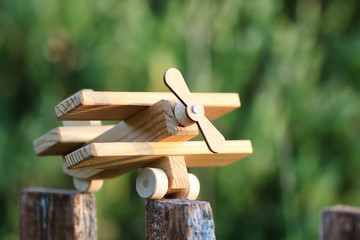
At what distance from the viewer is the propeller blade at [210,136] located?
1095 mm

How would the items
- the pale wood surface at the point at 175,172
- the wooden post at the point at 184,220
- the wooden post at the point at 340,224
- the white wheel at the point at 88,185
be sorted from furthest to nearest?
the wooden post at the point at 340,224 < the white wheel at the point at 88,185 < the pale wood surface at the point at 175,172 < the wooden post at the point at 184,220

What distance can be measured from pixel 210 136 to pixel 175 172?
0.12 m

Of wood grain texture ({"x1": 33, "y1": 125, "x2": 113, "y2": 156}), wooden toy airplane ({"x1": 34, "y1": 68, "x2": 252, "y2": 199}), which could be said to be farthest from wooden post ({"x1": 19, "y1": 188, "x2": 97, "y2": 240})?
wooden toy airplane ({"x1": 34, "y1": 68, "x2": 252, "y2": 199})

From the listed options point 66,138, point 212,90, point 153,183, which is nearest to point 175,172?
point 153,183

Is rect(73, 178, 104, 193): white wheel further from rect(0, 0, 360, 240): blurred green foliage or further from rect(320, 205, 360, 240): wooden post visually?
rect(0, 0, 360, 240): blurred green foliage

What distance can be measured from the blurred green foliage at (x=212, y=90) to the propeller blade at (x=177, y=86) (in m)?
2.17

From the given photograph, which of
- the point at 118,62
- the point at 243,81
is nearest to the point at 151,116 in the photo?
the point at 118,62

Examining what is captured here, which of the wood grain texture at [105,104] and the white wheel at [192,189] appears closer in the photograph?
the wood grain texture at [105,104]

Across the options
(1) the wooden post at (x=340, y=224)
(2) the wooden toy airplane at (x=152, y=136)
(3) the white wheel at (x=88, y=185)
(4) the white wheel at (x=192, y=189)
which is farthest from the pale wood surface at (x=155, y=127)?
(1) the wooden post at (x=340, y=224)

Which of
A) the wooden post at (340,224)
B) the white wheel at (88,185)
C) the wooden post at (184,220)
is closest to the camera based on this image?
the wooden post at (184,220)

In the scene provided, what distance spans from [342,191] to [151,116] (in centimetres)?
295

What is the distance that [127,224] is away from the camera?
11.1 feet

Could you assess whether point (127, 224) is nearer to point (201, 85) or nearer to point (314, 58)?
point (201, 85)

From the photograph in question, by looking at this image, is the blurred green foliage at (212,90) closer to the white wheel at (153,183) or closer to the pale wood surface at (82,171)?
the pale wood surface at (82,171)
